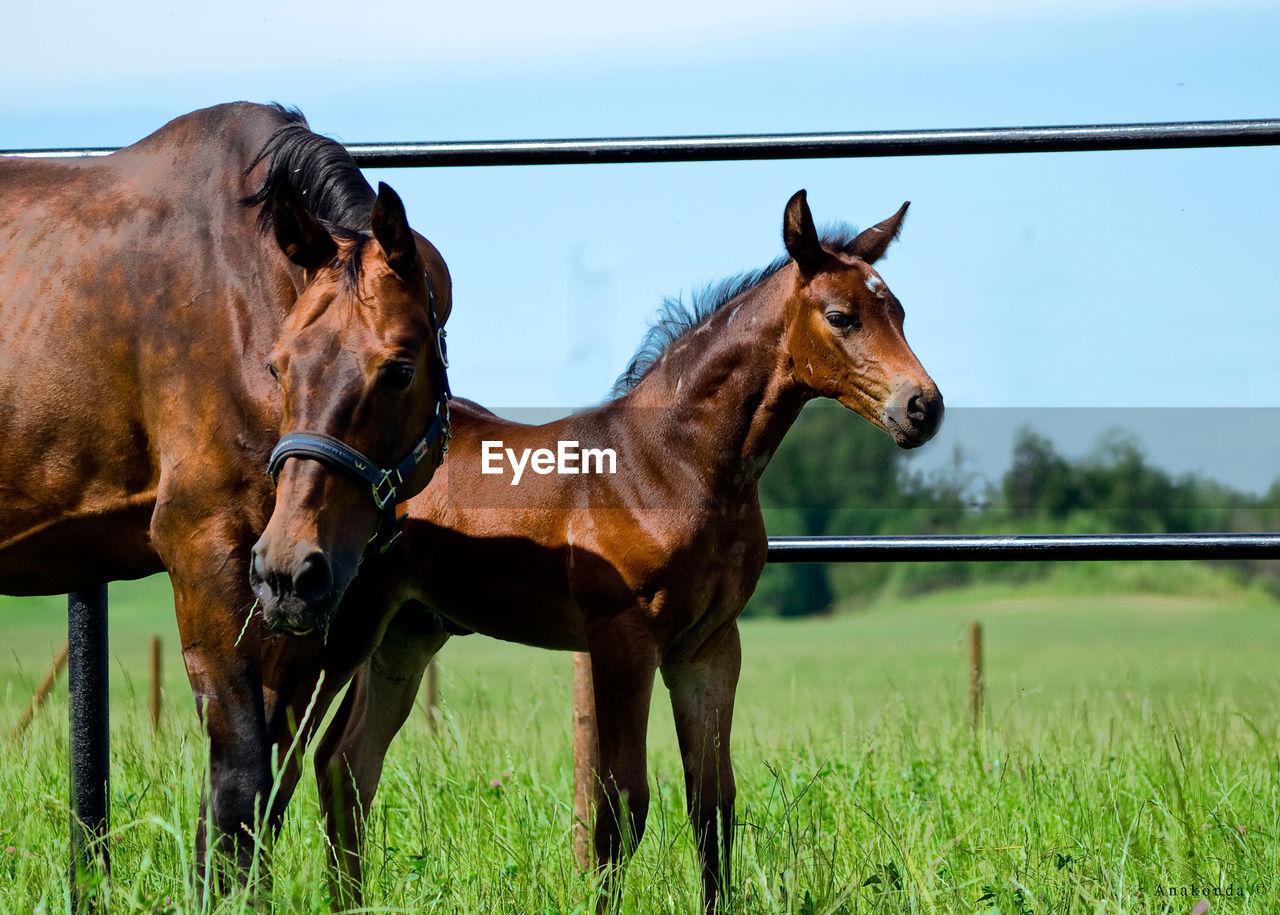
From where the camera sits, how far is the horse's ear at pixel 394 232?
208 centimetres

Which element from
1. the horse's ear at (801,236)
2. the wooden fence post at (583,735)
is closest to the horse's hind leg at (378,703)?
the wooden fence post at (583,735)

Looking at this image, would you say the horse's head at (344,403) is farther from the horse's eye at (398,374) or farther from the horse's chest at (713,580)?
the horse's chest at (713,580)

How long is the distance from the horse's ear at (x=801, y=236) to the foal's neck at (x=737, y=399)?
0.06 m

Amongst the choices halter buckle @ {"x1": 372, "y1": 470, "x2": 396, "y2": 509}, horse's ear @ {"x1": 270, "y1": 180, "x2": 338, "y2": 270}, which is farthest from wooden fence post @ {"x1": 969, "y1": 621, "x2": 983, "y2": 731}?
horse's ear @ {"x1": 270, "y1": 180, "x2": 338, "y2": 270}

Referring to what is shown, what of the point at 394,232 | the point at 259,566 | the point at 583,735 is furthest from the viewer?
the point at 583,735

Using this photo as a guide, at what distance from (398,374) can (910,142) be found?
1272mm

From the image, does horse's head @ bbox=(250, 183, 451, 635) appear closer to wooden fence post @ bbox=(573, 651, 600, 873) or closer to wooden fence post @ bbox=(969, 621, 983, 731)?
wooden fence post @ bbox=(573, 651, 600, 873)

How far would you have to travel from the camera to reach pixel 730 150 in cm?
257

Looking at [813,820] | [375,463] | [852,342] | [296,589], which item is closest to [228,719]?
[296,589]

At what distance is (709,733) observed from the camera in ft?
8.58

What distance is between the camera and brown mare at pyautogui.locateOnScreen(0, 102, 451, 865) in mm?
2035

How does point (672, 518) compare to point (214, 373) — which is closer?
point (214, 373)

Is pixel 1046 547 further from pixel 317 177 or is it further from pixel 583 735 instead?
pixel 317 177

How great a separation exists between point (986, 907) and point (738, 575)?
2.80 feet
